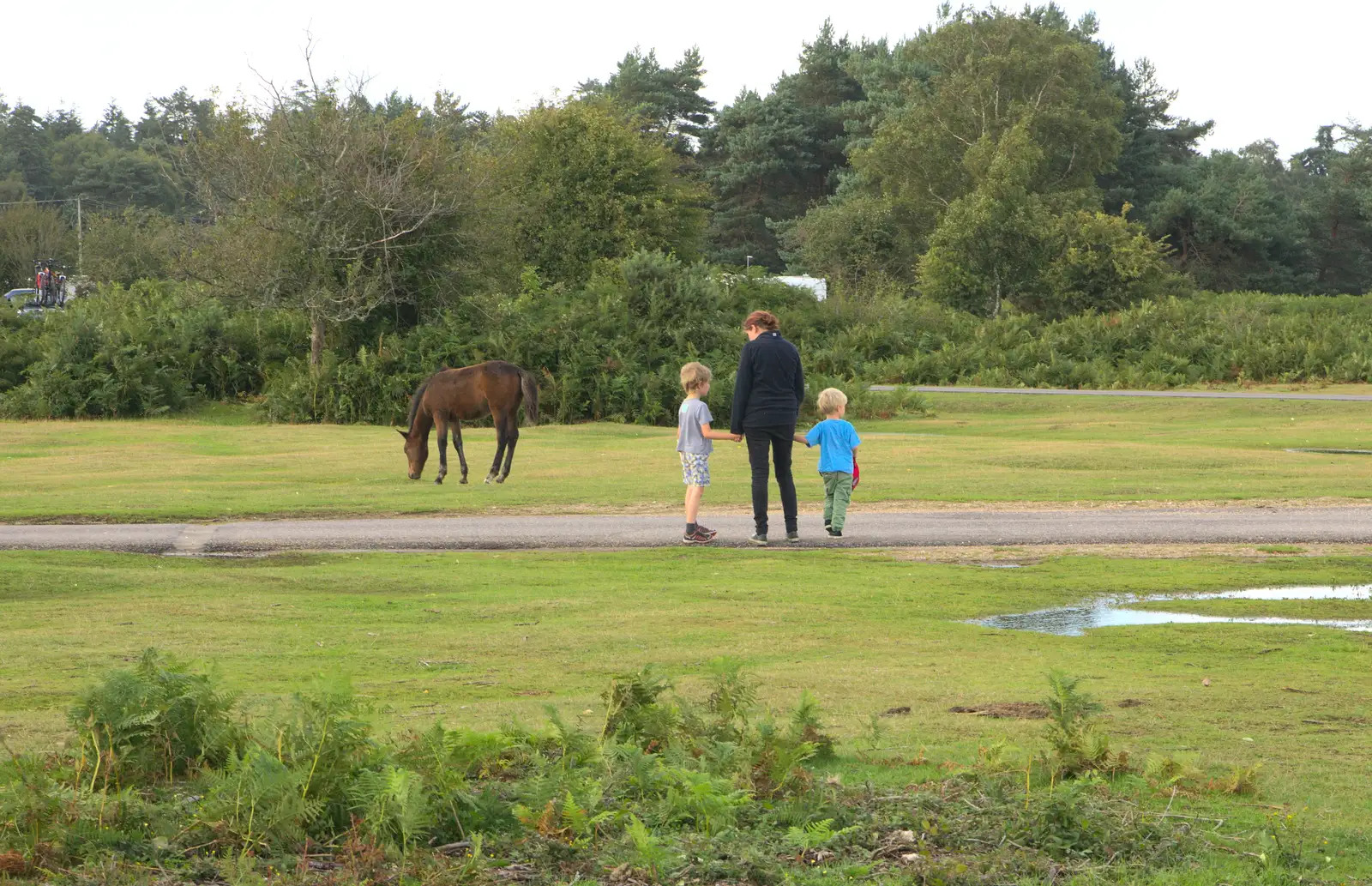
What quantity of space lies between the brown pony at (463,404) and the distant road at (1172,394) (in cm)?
1926

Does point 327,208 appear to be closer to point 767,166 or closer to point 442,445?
point 442,445

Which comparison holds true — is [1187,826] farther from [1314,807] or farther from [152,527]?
[152,527]

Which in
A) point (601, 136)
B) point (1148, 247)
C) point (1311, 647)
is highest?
point (601, 136)

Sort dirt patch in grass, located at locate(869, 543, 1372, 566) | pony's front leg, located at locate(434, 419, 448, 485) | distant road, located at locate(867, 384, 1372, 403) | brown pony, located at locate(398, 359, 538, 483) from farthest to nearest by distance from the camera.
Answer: distant road, located at locate(867, 384, 1372, 403), brown pony, located at locate(398, 359, 538, 483), pony's front leg, located at locate(434, 419, 448, 485), dirt patch in grass, located at locate(869, 543, 1372, 566)

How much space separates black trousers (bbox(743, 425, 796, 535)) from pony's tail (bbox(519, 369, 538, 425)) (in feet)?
25.6

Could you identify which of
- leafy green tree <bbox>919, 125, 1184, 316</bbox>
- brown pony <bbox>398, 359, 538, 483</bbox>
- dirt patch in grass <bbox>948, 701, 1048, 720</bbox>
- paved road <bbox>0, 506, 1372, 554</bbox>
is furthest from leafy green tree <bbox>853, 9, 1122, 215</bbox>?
dirt patch in grass <bbox>948, 701, 1048, 720</bbox>

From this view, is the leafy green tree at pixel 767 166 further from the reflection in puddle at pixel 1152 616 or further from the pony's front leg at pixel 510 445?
the reflection in puddle at pixel 1152 616

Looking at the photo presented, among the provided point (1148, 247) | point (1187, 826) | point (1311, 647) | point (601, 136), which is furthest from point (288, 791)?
point (1148, 247)

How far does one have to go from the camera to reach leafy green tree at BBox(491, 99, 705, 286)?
197ft

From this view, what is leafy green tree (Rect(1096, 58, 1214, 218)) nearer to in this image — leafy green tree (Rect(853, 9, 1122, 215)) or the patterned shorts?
leafy green tree (Rect(853, 9, 1122, 215))

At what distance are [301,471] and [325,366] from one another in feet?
46.8

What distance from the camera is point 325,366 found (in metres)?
38.7

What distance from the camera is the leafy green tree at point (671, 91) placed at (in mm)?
100500

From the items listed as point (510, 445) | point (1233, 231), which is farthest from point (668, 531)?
point (1233, 231)
